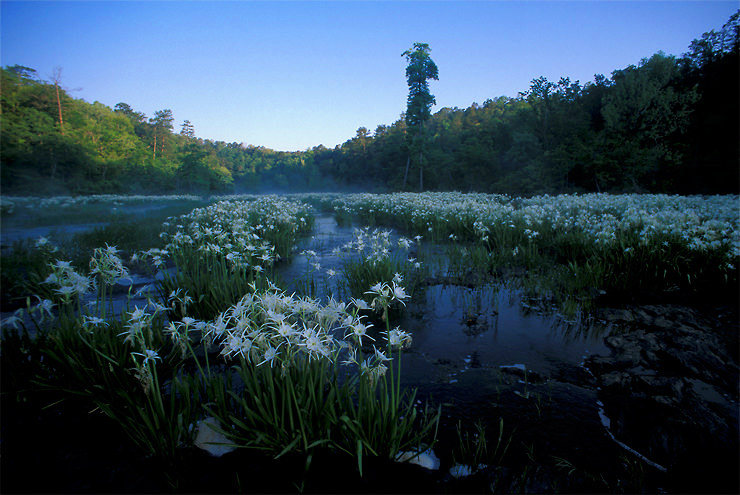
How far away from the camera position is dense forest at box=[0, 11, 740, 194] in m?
13.0

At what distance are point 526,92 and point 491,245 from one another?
35.8 metres

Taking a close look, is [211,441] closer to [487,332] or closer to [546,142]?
[487,332]

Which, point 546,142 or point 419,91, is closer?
point 546,142

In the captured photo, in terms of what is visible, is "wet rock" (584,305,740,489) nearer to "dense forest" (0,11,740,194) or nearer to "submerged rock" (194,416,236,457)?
"submerged rock" (194,416,236,457)

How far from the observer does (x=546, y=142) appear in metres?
36.7

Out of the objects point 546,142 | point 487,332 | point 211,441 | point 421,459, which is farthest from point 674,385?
point 546,142

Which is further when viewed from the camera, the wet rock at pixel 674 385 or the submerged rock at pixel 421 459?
the wet rock at pixel 674 385

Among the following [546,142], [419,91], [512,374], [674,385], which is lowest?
[512,374]

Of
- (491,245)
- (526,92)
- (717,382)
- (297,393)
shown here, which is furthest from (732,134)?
(297,393)

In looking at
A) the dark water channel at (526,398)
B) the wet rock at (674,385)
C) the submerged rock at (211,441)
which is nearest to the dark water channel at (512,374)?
the dark water channel at (526,398)

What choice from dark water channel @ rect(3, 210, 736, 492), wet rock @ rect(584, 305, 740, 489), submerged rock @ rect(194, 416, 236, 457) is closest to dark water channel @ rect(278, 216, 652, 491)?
dark water channel @ rect(3, 210, 736, 492)

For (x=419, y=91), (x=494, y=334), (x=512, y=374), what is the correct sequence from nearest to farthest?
(x=512, y=374)
(x=494, y=334)
(x=419, y=91)

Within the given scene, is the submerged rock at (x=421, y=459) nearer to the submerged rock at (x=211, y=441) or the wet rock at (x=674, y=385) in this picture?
the submerged rock at (x=211, y=441)

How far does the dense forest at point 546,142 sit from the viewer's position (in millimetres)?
13023
